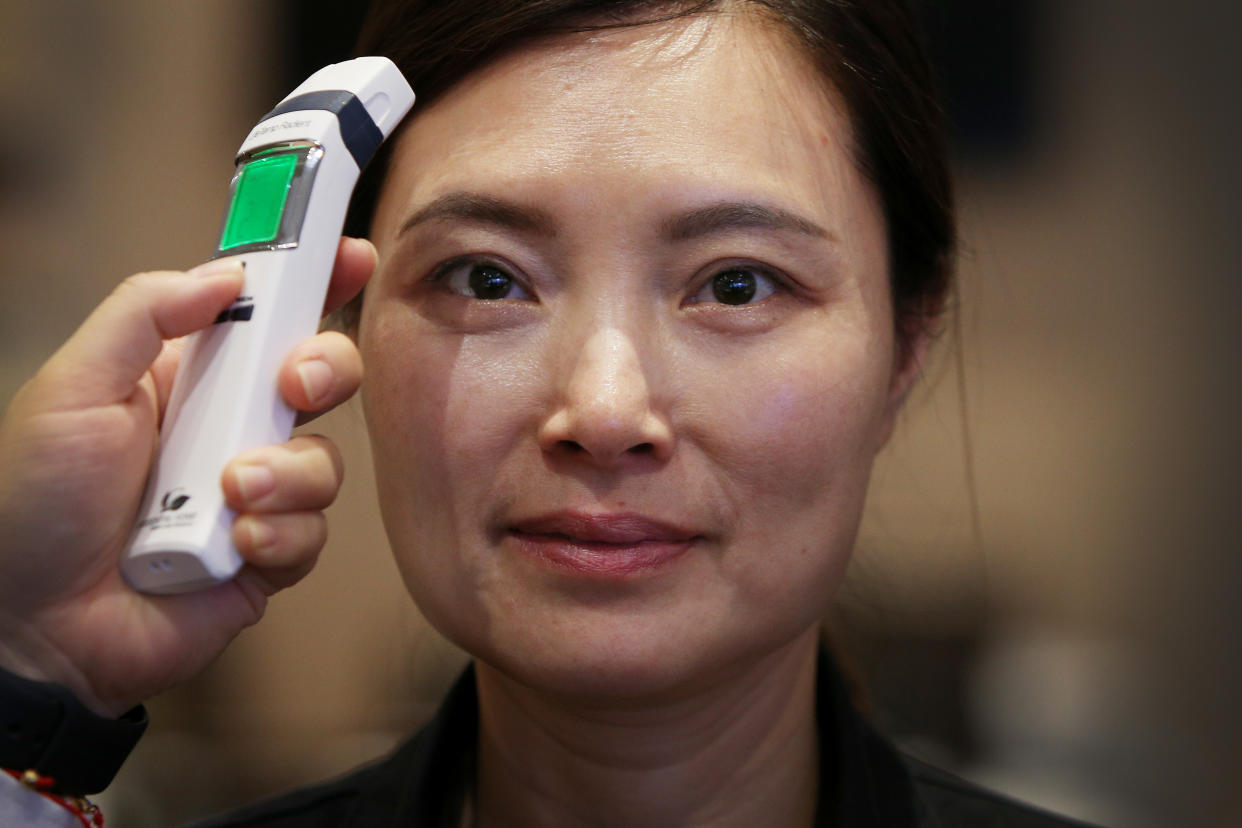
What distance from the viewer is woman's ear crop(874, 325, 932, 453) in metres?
1.18

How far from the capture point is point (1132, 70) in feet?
7.52

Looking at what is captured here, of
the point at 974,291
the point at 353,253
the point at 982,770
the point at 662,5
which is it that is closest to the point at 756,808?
the point at 353,253

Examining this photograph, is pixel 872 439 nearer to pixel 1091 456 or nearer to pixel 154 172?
pixel 1091 456

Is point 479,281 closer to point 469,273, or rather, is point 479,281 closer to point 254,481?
point 469,273

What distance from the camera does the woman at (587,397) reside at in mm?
868

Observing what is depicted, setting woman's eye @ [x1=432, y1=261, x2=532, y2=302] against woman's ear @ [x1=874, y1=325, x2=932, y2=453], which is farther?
woman's ear @ [x1=874, y1=325, x2=932, y2=453]

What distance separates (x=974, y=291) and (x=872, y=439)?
4.16ft

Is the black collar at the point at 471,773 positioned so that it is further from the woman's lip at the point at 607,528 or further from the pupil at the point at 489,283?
the pupil at the point at 489,283

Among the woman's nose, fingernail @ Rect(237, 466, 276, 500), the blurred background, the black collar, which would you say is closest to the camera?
fingernail @ Rect(237, 466, 276, 500)

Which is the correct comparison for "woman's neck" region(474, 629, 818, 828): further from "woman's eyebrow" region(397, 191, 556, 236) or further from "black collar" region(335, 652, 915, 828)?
"woman's eyebrow" region(397, 191, 556, 236)

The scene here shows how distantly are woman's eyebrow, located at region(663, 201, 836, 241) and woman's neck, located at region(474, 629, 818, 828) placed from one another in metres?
0.39

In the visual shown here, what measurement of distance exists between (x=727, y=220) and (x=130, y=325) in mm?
455

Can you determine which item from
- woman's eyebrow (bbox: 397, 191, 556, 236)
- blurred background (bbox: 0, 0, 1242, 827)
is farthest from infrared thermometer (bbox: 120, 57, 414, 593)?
blurred background (bbox: 0, 0, 1242, 827)

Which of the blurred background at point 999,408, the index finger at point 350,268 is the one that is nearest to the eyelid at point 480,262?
the index finger at point 350,268
